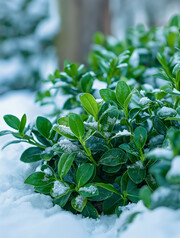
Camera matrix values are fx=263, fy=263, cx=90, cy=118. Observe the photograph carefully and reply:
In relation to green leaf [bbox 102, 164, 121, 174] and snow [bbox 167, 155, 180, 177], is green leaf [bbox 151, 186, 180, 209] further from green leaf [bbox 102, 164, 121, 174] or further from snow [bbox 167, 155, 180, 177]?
green leaf [bbox 102, 164, 121, 174]

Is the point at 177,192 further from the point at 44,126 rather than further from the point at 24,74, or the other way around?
the point at 24,74

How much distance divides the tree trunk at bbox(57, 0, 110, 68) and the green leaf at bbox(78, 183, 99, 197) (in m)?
2.13

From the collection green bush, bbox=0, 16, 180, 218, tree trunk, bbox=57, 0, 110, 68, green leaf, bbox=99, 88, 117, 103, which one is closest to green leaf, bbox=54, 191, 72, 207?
green bush, bbox=0, 16, 180, 218

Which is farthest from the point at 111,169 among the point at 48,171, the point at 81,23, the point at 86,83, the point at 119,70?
the point at 81,23

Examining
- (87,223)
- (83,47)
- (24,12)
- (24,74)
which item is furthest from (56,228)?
(24,12)

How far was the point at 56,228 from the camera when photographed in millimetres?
477

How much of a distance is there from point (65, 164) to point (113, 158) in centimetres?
10

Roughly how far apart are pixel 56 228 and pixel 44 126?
226mm

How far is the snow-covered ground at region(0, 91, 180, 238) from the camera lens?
0.37 m

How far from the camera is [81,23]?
253cm

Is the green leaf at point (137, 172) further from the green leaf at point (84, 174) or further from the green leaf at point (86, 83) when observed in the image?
the green leaf at point (86, 83)

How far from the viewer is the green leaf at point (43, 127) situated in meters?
0.60

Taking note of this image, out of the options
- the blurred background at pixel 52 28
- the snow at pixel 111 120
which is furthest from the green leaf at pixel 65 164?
the blurred background at pixel 52 28

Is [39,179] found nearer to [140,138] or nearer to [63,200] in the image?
[63,200]
